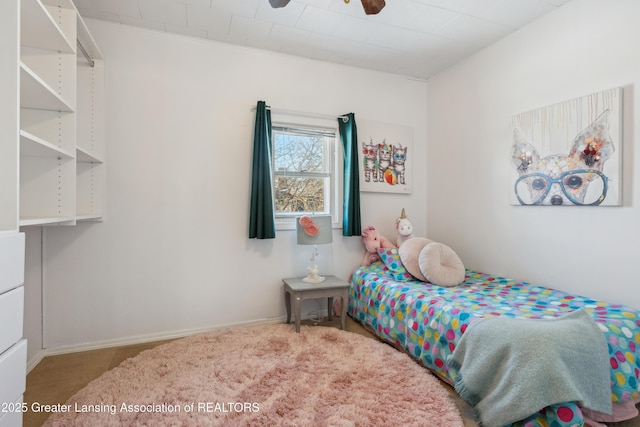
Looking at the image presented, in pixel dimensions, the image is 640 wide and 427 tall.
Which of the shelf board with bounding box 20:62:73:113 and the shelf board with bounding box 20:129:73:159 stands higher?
the shelf board with bounding box 20:62:73:113

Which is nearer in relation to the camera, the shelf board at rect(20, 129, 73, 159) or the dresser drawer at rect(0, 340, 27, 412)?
the dresser drawer at rect(0, 340, 27, 412)

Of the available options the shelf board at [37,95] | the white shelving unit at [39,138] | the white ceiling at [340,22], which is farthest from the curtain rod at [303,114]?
the shelf board at [37,95]

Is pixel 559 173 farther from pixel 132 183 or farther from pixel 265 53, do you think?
pixel 132 183

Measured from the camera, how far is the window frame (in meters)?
2.87

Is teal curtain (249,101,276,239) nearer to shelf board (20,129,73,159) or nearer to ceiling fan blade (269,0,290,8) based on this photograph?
ceiling fan blade (269,0,290,8)

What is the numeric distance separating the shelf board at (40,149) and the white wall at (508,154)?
312 cm

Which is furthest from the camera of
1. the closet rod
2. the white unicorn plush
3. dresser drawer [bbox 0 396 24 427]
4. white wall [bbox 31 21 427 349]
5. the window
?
the white unicorn plush

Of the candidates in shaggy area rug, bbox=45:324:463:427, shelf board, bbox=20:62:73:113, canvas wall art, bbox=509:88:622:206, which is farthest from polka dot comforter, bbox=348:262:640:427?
shelf board, bbox=20:62:73:113

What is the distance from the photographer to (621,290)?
1905 millimetres

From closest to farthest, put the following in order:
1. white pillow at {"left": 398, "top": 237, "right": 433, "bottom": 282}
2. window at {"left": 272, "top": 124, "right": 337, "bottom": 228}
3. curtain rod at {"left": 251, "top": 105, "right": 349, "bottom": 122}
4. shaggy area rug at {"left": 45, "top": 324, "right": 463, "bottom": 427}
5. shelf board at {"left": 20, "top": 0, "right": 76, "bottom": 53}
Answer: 1. shelf board at {"left": 20, "top": 0, "right": 76, "bottom": 53}
2. shaggy area rug at {"left": 45, "top": 324, "right": 463, "bottom": 427}
3. white pillow at {"left": 398, "top": 237, "right": 433, "bottom": 282}
4. curtain rod at {"left": 251, "top": 105, "right": 349, "bottom": 122}
5. window at {"left": 272, "top": 124, "right": 337, "bottom": 228}

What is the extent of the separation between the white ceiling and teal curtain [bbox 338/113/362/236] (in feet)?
2.27

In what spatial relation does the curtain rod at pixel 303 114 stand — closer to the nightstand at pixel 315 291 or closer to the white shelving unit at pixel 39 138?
the white shelving unit at pixel 39 138

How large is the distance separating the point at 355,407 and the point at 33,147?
7.10 feet

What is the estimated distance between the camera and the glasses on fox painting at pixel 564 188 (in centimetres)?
200
